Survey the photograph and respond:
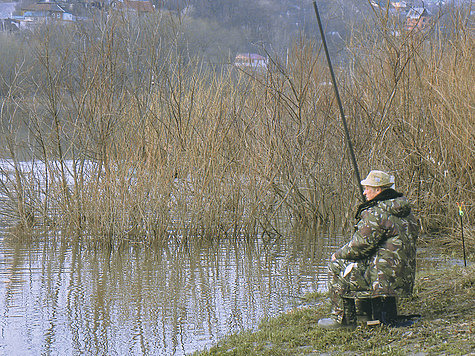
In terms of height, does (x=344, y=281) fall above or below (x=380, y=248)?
below

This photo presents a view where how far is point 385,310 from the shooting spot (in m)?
4.99

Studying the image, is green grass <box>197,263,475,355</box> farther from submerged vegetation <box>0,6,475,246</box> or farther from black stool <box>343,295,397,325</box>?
submerged vegetation <box>0,6,475,246</box>

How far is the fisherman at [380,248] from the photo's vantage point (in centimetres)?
490

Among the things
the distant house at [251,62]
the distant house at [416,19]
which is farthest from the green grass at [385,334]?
the distant house at [251,62]

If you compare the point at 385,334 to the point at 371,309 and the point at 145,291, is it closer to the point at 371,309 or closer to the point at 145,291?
the point at 371,309

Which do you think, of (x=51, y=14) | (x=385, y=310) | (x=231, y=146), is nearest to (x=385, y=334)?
(x=385, y=310)

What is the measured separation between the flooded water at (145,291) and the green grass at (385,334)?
0.48 meters

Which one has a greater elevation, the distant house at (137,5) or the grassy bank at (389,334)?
the distant house at (137,5)

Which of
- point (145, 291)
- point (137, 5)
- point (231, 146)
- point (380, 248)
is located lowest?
point (145, 291)

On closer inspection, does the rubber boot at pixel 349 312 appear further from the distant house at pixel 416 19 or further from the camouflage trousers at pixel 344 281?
the distant house at pixel 416 19

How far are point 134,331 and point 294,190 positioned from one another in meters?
5.41

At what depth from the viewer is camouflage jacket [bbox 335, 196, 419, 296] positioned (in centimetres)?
489

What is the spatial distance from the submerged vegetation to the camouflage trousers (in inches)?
153

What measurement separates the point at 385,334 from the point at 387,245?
61 centimetres
